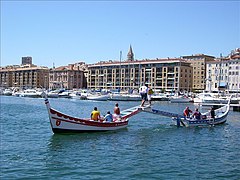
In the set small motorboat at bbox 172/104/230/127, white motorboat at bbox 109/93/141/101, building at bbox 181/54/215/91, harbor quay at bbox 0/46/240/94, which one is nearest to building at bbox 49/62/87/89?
harbor quay at bbox 0/46/240/94

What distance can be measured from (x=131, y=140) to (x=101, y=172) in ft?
30.5

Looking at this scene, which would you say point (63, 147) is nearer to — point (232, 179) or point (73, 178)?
point (73, 178)

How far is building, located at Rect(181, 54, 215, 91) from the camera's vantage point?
511 feet

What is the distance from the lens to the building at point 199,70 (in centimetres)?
15575

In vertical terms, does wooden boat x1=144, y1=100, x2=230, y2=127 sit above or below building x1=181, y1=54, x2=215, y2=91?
below

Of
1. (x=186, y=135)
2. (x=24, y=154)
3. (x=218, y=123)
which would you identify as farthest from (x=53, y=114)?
(x=218, y=123)

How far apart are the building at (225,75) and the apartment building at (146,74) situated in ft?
57.5

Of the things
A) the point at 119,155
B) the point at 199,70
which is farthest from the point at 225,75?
the point at 119,155

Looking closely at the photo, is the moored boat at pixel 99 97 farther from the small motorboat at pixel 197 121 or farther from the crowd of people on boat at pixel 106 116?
the crowd of people on boat at pixel 106 116

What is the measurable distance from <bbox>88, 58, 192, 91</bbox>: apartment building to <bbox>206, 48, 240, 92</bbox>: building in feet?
57.5

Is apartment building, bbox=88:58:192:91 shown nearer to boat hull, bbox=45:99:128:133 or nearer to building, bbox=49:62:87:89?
building, bbox=49:62:87:89

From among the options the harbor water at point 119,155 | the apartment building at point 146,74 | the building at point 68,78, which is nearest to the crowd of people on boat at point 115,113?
the harbor water at point 119,155

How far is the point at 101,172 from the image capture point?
1591 centimetres

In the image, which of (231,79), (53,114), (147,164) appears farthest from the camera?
(231,79)
